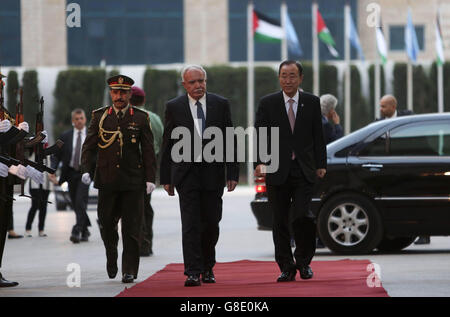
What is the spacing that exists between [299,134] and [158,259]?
4002 mm

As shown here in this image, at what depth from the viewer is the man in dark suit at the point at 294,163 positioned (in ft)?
34.8

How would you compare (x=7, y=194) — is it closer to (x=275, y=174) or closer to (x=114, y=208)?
(x=114, y=208)

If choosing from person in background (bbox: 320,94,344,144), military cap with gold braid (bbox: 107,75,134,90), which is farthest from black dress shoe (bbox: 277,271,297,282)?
person in background (bbox: 320,94,344,144)

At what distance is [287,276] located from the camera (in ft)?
34.3

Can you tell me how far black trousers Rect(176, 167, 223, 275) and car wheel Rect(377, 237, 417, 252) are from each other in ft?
16.2

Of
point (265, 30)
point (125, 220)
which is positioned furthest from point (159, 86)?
point (125, 220)

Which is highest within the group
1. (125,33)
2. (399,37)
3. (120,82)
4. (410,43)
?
(125,33)

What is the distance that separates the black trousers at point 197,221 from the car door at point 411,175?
4.07 meters

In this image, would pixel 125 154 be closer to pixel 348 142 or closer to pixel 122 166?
pixel 122 166

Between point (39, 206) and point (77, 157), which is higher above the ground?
point (77, 157)

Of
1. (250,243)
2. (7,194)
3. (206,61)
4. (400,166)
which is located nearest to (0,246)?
(7,194)

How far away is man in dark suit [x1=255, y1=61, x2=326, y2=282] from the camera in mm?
10594

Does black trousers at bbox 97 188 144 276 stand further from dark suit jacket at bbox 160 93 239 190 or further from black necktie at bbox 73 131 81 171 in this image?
black necktie at bbox 73 131 81 171

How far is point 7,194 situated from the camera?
10.6 m
